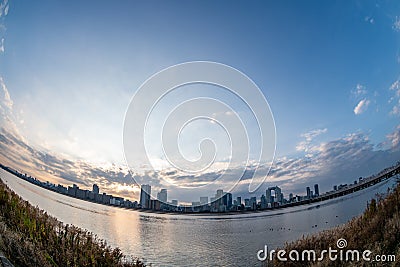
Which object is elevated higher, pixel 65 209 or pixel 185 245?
pixel 65 209

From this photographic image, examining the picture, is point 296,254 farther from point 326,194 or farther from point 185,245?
point 185,245

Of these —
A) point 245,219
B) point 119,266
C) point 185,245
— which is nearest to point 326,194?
point 185,245

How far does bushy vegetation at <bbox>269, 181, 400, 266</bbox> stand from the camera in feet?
25.8

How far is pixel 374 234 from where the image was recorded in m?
8.47

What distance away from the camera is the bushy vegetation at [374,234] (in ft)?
25.8

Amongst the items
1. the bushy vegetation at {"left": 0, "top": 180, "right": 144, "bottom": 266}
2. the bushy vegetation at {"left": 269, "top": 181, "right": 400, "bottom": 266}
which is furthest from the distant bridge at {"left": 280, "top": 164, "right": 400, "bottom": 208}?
the bushy vegetation at {"left": 0, "top": 180, "right": 144, "bottom": 266}

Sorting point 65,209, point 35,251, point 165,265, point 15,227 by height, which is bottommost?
point 165,265

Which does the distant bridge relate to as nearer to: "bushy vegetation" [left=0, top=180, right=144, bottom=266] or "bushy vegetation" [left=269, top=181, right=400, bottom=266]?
"bushy vegetation" [left=269, top=181, right=400, bottom=266]

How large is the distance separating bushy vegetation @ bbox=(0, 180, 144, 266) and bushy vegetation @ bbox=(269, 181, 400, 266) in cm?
683

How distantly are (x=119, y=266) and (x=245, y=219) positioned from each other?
2597 centimetres

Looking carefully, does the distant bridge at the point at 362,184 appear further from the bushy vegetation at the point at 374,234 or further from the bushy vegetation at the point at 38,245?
the bushy vegetation at the point at 38,245

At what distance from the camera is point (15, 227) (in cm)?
933

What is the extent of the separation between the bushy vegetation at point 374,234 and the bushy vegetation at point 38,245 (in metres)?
6.83

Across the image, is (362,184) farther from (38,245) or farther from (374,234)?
(38,245)
